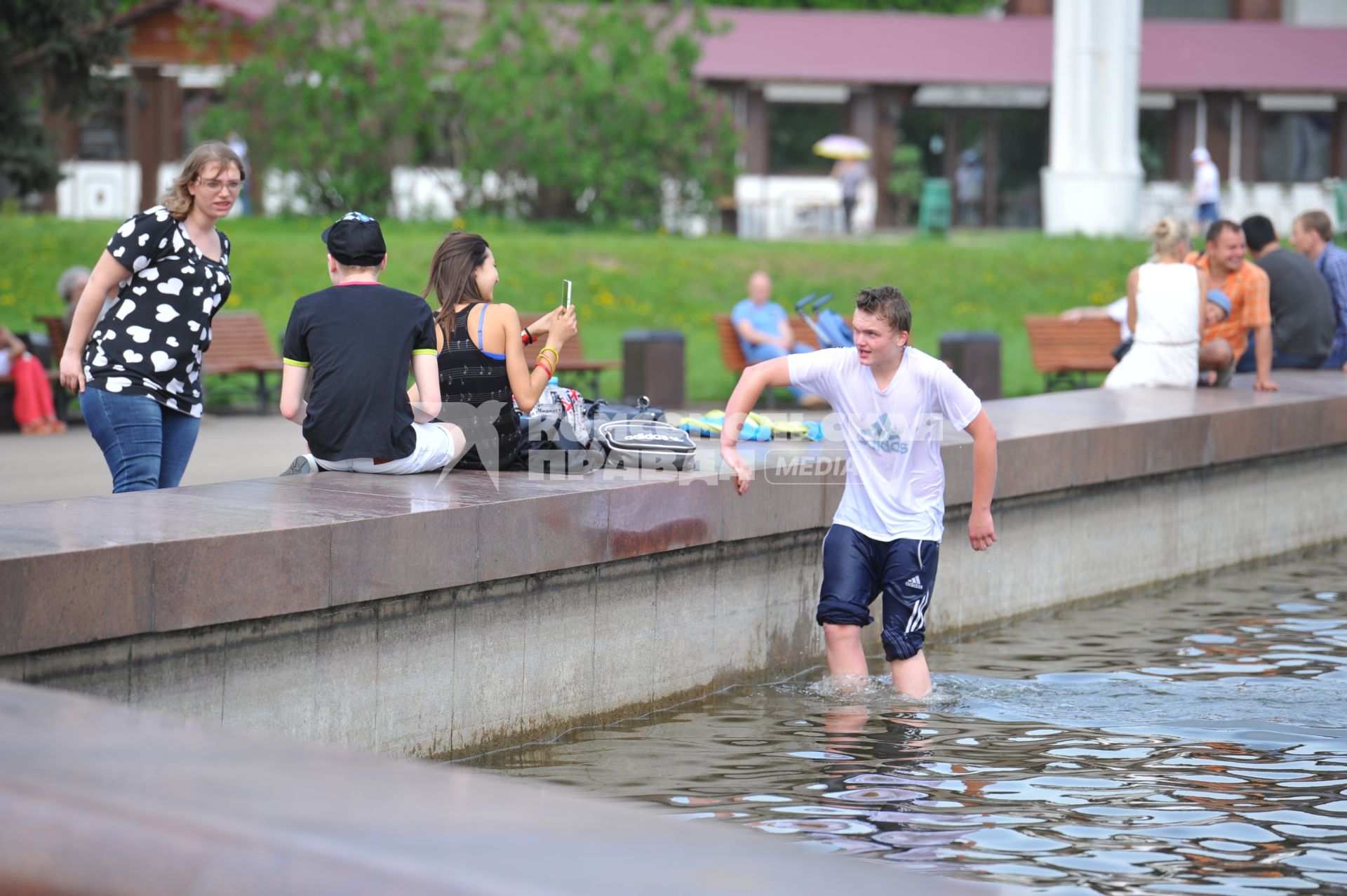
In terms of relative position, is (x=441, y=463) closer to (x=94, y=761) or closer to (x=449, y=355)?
(x=449, y=355)

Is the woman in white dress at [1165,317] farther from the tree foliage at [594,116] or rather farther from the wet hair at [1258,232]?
the tree foliage at [594,116]

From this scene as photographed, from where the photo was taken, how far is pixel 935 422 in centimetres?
718

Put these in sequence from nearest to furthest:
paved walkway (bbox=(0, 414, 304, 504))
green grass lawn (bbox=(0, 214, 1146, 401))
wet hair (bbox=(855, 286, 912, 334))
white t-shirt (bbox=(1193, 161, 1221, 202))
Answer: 1. wet hair (bbox=(855, 286, 912, 334))
2. paved walkway (bbox=(0, 414, 304, 504))
3. green grass lawn (bbox=(0, 214, 1146, 401))
4. white t-shirt (bbox=(1193, 161, 1221, 202))

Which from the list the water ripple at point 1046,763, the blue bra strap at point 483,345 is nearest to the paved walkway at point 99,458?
the blue bra strap at point 483,345

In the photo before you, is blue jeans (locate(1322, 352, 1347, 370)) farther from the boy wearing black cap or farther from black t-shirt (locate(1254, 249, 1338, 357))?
the boy wearing black cap

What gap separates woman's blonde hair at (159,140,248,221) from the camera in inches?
274

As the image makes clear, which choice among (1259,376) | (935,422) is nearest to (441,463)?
(935,422)

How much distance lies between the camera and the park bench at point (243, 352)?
15898mm

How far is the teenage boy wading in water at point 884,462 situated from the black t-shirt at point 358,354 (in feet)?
4.20

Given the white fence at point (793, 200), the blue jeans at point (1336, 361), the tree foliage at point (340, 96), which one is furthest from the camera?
the white fence at point (793, 200)

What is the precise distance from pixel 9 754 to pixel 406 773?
559mm

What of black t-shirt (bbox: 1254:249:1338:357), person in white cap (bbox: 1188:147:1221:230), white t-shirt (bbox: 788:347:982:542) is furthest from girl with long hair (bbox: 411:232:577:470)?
person in white cap (bbox: 1188:147:1221:230)

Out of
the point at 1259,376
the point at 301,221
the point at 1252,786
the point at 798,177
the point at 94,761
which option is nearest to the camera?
the point at 94,761

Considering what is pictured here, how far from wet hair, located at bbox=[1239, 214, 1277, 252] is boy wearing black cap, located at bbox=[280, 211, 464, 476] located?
8.67 m
